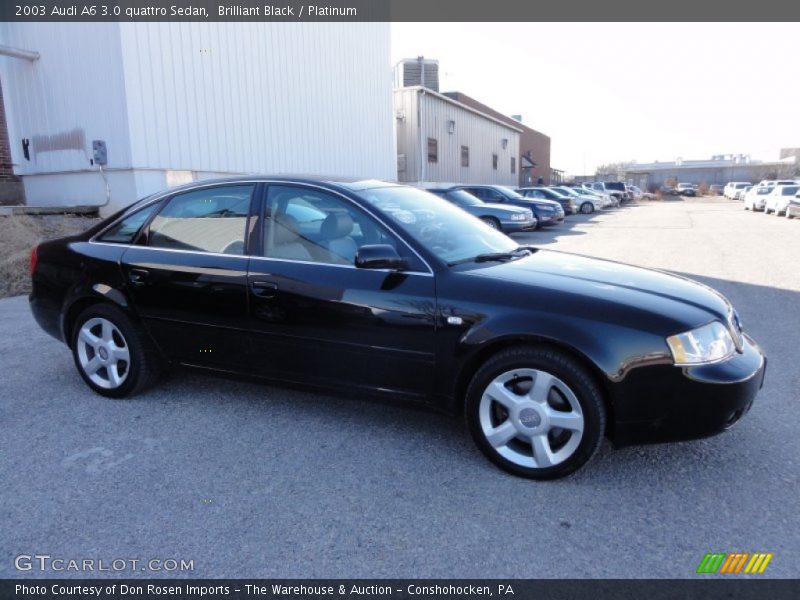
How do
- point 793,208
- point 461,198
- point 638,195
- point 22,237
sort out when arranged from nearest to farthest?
point 22,237 → point 461,198 → point 793,208 → point 638,195

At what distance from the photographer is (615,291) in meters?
3.07

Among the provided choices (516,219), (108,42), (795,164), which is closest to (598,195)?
(516,219)

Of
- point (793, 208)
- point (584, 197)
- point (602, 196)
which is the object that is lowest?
point (793, 208)

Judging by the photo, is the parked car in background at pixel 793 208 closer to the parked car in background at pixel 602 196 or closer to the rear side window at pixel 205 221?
the parked car in background at pixel 602 196

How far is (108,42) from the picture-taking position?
11.8 meters

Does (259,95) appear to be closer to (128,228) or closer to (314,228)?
(128,228)

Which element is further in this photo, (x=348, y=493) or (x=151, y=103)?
(x=151, y=103)

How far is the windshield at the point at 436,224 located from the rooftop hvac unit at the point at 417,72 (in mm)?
34597

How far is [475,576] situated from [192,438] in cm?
195

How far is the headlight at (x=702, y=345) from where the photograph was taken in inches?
109

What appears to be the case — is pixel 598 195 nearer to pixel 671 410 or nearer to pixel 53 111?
pixel 53 111

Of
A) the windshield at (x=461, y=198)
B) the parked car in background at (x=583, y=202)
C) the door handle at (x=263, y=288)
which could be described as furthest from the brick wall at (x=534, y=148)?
the door handle at (x=263, y=288)
